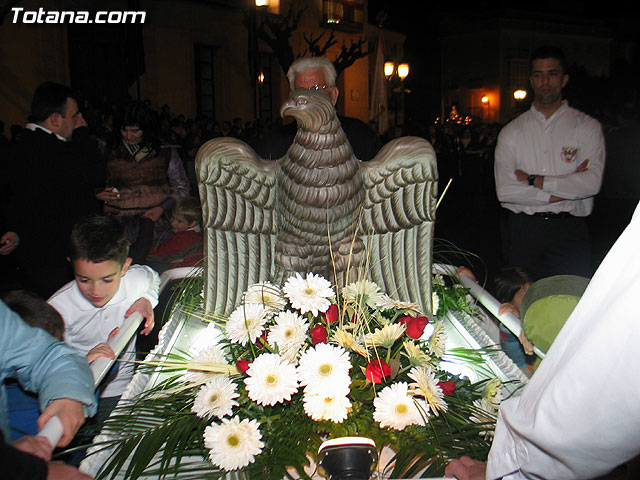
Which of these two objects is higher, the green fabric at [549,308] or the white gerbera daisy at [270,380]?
the green fabric at [549,308]

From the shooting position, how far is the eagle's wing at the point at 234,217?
1.89 m

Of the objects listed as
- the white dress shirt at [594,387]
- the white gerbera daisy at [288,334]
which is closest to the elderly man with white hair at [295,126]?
the white gerbera daisy at [288,334]

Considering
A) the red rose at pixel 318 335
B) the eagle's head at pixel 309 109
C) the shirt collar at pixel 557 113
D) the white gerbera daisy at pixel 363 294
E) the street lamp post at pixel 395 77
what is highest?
the street lamp post at pixel 395 77

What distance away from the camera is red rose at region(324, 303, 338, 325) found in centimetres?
156

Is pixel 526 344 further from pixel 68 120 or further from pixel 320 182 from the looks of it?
pixel 68 120

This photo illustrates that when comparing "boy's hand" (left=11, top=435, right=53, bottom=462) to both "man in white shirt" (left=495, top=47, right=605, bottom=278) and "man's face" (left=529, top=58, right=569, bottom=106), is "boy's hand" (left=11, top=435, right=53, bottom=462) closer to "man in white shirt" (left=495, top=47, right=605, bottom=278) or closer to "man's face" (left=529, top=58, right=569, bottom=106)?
"man in white shirt" (left=495, top=47, right=605, bottom=278)

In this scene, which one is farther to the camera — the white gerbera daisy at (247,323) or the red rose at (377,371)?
the white gerbera daisy at (247,323)

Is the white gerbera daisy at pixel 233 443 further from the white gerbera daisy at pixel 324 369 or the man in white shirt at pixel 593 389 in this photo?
the man in white shirt at pixel 593 389

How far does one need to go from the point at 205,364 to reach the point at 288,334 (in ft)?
0.75

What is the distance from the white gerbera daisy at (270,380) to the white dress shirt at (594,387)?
0.60 meters

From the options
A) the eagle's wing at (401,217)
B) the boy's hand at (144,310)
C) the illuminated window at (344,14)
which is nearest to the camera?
the eagle's wing at (401,217)

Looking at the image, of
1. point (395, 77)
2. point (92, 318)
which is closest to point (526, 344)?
point (92, 318)

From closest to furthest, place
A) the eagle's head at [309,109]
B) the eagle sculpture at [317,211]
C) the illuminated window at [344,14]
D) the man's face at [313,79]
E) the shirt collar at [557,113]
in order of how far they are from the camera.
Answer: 1. the eagle's head at [309,109]
2. the eagle sculpture at [317,211]
3. the man's face at [313,79]
4. the shirt collar at [557,113]
5. the illuminated window at [344,14]

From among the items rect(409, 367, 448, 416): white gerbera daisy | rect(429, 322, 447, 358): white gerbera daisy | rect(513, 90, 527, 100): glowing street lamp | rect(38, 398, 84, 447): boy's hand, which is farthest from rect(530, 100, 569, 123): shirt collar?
rect(513, 90, 527, 100): glowing street lamp
